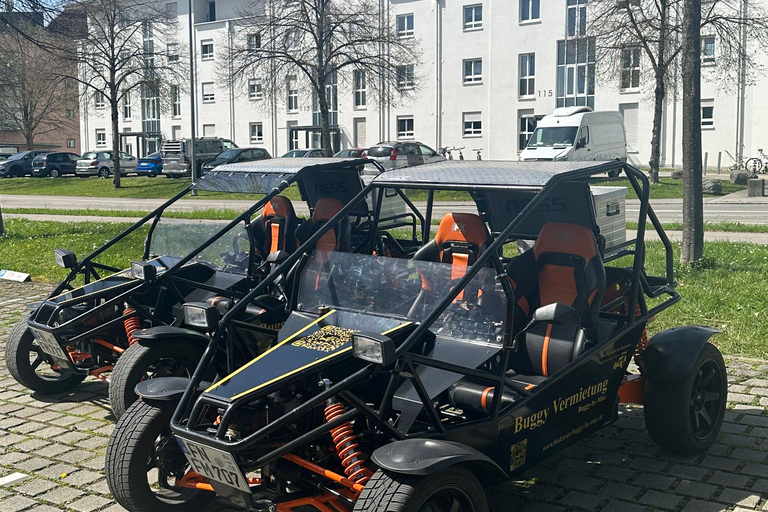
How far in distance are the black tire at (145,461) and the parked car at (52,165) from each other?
45.2 m

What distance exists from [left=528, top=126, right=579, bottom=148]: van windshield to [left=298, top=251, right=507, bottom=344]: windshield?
26812 mm

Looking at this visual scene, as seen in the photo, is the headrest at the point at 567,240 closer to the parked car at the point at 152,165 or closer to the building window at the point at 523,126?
the parked car at the point at 152,165

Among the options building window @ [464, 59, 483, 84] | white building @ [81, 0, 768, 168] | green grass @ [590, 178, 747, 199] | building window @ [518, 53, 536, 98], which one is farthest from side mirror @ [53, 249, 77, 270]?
building window @ [464, 59, 483, 84]

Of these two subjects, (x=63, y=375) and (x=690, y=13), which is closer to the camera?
(x=63, y=375)

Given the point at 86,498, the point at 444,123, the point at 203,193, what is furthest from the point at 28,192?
the point at 86,498

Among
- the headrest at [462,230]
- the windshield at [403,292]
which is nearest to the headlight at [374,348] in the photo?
the windshield at [403,292]

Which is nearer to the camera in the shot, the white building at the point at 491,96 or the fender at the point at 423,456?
the fender at the point at 423,456

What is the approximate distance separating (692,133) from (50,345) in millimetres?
8033

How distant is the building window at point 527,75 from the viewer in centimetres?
4544

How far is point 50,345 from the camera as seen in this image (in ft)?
20.4

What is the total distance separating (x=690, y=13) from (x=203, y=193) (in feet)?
22.1

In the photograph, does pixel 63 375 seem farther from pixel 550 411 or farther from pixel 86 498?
pixel 550 411

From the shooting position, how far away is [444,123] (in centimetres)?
4812

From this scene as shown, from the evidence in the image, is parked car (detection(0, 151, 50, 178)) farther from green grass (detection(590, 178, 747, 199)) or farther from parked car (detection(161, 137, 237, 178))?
green grass (detection(590, 178, 747, 199))
